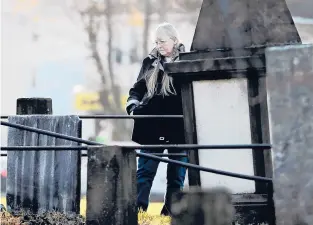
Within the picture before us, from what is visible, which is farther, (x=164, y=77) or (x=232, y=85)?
(x=164, y=77)

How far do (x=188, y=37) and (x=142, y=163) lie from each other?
40.7ft

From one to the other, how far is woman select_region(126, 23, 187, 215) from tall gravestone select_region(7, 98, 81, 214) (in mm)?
607

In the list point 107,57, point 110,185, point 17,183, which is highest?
point 107,57

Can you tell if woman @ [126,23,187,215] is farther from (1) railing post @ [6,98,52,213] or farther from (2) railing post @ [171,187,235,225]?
(2) railing post @ [171,187,235,225]

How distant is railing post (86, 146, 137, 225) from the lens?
4750 millimetres

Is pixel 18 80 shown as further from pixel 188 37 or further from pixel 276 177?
pixel 276 177

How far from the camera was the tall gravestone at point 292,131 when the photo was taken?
4.63m

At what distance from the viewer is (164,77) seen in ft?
21.9

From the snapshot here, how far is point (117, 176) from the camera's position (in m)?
4.75

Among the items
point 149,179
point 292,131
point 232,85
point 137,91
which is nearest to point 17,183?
point 149,179

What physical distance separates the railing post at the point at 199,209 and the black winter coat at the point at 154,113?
2.65 meters

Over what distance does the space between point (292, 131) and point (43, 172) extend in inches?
103

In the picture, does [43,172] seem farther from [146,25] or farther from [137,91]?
[146,25]

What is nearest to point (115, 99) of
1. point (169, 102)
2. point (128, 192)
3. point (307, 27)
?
point (307, 27)
